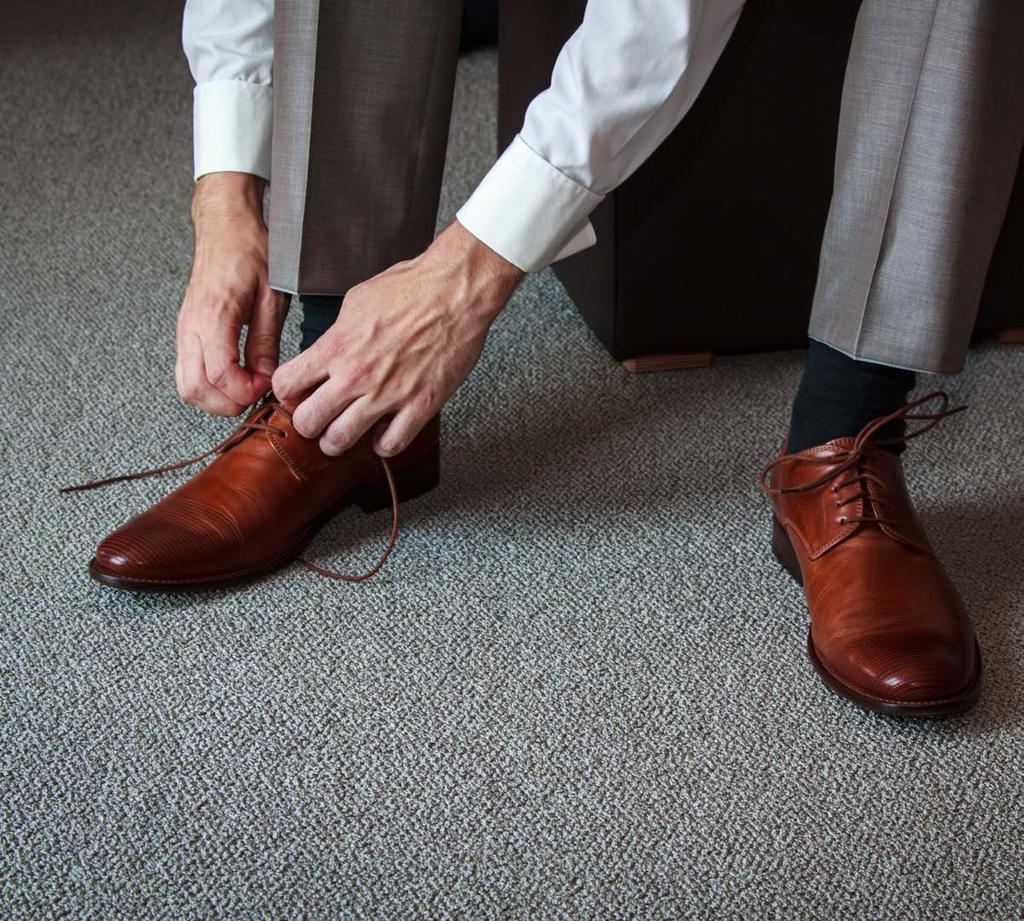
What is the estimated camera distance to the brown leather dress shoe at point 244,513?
0.88m

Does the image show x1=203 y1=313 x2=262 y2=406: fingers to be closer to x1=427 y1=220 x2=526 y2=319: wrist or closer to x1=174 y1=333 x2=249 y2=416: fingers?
x1=174 y1=333 x2=249 y2=416: fingers

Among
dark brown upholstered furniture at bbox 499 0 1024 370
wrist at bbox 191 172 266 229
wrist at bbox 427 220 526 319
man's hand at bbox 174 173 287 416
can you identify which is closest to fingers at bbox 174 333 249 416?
man's hand at bbox 174 173 287 416

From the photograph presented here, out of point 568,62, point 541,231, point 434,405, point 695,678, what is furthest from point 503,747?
point 568,62

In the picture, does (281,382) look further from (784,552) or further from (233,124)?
(784,552)

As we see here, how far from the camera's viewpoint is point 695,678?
0.85 metres

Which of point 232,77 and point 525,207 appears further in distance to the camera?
point 232,77

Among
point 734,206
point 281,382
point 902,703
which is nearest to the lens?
point 902,703

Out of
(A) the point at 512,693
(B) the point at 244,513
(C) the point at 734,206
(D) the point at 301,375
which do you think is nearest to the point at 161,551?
(B) the point at 244,513

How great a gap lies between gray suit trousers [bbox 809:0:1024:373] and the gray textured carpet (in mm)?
233

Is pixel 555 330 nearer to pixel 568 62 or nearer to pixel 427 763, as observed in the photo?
pixel 568 62

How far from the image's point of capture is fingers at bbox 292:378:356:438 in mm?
865

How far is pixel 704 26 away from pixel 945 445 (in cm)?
51

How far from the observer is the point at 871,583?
0.84 metres

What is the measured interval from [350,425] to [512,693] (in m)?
0.24
